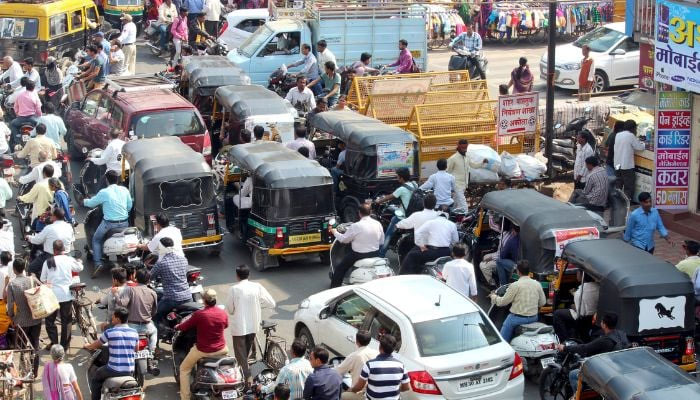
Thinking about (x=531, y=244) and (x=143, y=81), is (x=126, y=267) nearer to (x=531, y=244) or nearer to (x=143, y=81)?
(x=531, y=244)

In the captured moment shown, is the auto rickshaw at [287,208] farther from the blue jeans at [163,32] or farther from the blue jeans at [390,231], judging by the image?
the blue jeans at [163,32]

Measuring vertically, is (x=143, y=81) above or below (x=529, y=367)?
above

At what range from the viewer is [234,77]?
24594 millimetres

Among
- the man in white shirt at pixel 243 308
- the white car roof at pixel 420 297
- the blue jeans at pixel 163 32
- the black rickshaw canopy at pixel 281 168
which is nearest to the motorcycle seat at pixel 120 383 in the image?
the man in white shirt at pixel 243 308

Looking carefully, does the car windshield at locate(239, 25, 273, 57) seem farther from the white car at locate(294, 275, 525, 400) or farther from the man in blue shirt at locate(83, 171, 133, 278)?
the white car at locate(294, 275, 525, 400)

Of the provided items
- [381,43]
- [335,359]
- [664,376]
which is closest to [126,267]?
[335,359]

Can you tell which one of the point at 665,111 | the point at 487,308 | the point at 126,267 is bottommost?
the point at 487,308

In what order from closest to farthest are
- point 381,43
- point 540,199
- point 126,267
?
point 126,267 → point 540,199 → point 381,43

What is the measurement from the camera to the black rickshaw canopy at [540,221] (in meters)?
15.4

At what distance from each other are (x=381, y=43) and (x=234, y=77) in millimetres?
5025

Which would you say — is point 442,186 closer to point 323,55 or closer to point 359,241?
point 359,241

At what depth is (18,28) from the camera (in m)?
28.1

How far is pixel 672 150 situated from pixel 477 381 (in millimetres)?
8444

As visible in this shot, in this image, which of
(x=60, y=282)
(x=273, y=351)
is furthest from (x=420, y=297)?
(x=60, y=282)
